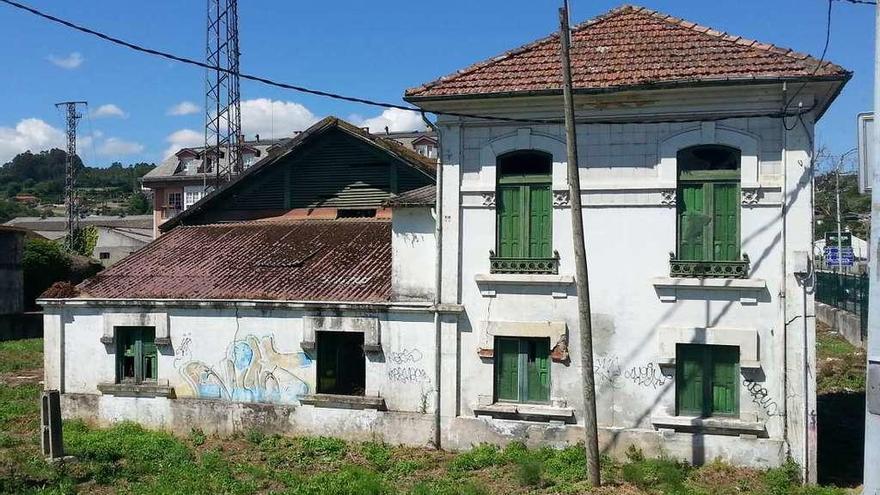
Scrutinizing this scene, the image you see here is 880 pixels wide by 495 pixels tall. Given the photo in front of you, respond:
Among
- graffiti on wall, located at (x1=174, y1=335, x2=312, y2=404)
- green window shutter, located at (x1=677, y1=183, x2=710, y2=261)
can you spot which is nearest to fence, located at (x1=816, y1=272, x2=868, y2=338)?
green window shutter, located at (x1=677, y1=183, x2=710, y2=261)

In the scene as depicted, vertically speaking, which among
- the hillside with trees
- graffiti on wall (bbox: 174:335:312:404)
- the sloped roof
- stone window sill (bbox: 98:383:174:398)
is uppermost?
the hillside with trees

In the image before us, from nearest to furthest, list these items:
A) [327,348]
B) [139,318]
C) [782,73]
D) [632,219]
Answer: [782,73]
[632,219]
[327,348]
[139,318]

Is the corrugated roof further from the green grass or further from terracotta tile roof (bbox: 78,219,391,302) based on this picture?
the green grass

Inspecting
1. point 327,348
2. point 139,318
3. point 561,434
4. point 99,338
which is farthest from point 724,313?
point 99,338

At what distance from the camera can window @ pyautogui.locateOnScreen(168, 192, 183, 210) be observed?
2459 inches

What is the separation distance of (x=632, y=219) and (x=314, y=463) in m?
7.02

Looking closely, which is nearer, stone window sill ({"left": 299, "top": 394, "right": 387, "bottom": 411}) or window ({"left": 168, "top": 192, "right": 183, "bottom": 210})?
stone window sill ({"left": 299, "top": 394, "right": 387, "bottom": 411})

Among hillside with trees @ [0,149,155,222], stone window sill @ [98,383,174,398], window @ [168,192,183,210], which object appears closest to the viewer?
stone window sill @ [98,383,174,398]

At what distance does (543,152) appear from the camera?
45.4 feet

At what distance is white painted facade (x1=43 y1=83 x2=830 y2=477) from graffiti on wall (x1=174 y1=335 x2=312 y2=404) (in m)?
0.05

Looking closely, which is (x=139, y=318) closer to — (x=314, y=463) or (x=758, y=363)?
(x=314, y=463)

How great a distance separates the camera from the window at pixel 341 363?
15.2m

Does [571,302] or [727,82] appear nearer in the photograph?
[727,82]

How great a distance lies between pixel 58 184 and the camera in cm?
15250
